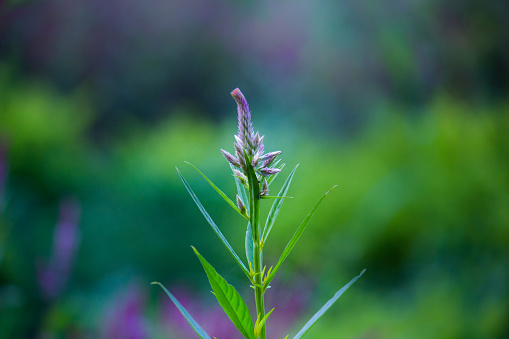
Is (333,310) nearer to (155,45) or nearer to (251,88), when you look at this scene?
(251,88)

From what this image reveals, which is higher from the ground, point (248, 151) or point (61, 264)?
point (248, 151)

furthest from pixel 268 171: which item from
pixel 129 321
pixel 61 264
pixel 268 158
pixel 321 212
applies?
pixel 321 212

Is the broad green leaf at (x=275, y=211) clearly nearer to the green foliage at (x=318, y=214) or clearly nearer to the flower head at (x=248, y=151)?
the flower head at (x=248, y=151)

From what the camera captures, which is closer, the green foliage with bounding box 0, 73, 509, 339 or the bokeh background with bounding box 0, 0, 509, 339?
the bokeh background with bounding box 0, 0, 509, 339

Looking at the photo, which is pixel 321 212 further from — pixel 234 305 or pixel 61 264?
pixel 234 305

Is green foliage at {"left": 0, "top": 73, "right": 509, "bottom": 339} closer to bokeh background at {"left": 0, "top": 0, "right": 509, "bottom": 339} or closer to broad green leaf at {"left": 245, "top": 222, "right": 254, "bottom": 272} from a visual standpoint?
bokeh background at {"left": 0, "top": 0, "right": 509, "bottom": 339}

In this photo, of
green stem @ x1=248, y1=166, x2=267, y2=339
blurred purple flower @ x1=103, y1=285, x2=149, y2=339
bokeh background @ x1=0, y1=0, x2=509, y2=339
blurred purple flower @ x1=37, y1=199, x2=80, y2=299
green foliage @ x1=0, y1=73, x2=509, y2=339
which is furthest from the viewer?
green foliage @ x1=0, y1=73, x2=509, y2=339

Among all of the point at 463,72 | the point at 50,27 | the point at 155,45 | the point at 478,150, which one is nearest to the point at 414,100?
the point at 463,72

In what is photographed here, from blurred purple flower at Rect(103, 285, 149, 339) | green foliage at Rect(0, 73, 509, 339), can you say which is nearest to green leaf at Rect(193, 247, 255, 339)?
blurred purple flower at Rect(103, 285, 149, 339)
